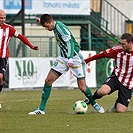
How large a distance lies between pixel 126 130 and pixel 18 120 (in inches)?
85.4

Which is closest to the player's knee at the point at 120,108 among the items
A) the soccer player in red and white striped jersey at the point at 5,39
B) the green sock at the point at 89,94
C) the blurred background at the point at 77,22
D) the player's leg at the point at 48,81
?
the green sock at the point at 89,94

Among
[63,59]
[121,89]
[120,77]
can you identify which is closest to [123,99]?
[121,89]

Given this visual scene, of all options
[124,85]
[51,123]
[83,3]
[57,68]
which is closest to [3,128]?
[51,123]

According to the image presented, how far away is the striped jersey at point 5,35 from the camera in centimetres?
1308

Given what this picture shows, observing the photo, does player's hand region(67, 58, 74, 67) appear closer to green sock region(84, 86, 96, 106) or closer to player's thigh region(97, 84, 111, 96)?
green sock region(84, 86, 96, 106)

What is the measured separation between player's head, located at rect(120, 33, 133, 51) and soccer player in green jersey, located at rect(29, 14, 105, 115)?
864mm

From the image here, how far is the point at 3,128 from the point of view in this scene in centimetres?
966

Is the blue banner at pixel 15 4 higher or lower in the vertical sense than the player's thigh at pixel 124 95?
higher

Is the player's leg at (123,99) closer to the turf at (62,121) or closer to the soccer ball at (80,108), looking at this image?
the turf at (62,121)

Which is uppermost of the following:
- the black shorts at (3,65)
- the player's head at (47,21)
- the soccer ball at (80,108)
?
the player's head at (47,21)

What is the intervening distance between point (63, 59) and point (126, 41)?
4.17ft

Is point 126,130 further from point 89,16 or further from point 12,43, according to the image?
point 89,16

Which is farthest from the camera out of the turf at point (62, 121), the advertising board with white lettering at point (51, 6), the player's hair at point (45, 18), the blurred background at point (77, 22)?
the advertising board with white lettering at point (51, 6)

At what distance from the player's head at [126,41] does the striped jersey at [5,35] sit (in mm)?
2293
